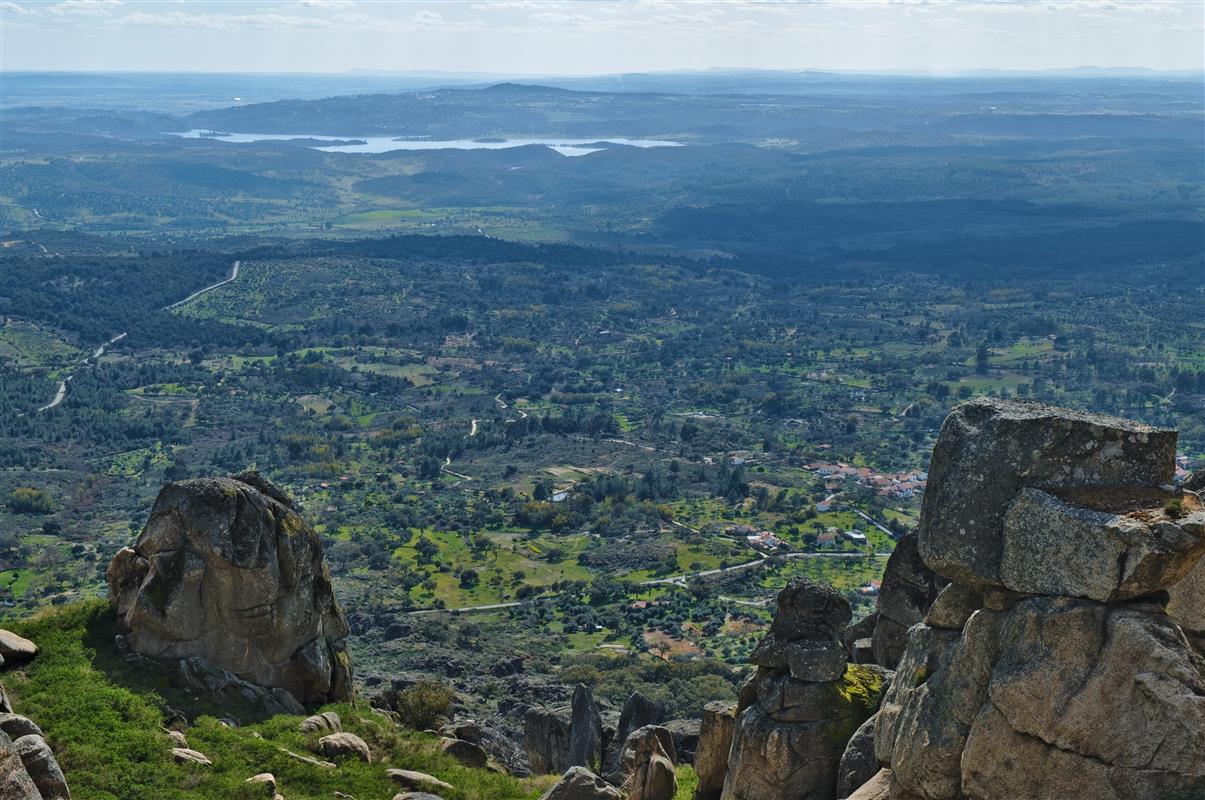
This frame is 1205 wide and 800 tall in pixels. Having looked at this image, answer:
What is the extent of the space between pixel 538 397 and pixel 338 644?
423 feet

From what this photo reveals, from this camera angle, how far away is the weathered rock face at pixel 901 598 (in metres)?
33.4

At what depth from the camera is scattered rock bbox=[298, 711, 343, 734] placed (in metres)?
33.1

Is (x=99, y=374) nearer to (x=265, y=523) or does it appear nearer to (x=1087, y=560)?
(x=265, y=523)

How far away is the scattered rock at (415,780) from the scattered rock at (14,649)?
28.7 ft

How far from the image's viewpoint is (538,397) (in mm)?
166250

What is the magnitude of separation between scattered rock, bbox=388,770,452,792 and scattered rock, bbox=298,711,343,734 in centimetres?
216

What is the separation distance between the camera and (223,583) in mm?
34688

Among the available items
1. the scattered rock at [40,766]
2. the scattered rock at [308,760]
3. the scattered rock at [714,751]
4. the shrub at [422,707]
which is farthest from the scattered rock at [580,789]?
→ the shrub at [422,707]

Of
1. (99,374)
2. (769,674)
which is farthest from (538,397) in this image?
(769,674)

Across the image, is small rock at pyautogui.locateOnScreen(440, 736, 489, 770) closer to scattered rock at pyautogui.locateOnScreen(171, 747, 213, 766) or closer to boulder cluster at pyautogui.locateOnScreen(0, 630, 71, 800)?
scattered rock at pyautogui.locateOnScreen(171, 747, 213, 766)

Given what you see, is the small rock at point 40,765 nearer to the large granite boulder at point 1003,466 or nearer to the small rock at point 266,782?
the small rock at point 266,782

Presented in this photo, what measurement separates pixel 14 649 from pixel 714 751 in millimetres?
15886

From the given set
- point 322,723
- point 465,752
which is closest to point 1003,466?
point 322,723

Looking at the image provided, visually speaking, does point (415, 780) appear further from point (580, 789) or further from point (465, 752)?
point (580, 789)
